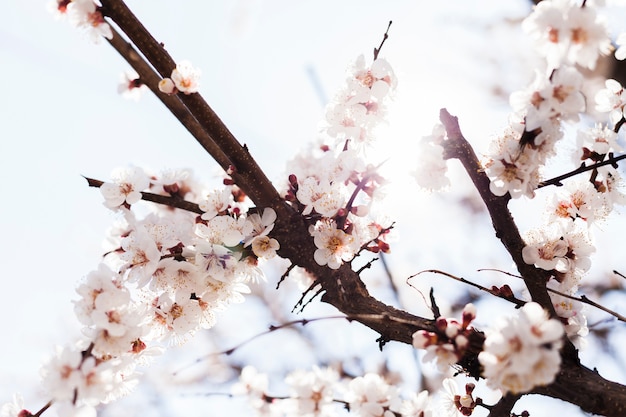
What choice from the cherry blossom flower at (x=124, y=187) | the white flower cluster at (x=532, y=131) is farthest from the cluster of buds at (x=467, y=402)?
the cherry blossom flower at (x=124, y=187)

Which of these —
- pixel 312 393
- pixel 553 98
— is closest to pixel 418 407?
pixel 312 393

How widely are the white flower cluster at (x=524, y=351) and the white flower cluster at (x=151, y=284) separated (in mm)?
806

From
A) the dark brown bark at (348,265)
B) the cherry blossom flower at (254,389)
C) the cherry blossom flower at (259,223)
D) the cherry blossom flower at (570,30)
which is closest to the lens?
the cherry blossom flower at (570,30)

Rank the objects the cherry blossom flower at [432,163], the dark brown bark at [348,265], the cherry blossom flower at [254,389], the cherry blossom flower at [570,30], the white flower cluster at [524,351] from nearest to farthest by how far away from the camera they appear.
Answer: the white flower cluster at [524,351], the cherry blossom flower at [570,30], the dark brown bark at [348,265], the cherry blossom flower at [432,163], the cherry blossom flower at [254,389]

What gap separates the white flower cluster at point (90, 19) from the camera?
4.91 feet

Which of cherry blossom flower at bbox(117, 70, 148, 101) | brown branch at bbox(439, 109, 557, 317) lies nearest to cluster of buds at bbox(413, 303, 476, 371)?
brown branch at bbox(439, 109, 557, 317)

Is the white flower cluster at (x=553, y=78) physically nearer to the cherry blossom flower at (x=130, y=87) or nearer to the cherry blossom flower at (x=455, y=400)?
the cherry blossom flower at (x=455, y=400)

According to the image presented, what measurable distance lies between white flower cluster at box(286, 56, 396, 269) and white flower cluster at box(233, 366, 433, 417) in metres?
0.41

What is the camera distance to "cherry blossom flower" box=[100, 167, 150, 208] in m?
1.74

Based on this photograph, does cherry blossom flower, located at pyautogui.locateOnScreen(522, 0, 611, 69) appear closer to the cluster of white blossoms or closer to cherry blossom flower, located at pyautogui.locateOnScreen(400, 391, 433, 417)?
the cluster of white blossoms

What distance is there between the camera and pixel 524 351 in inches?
43.6

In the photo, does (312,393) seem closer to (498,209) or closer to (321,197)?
(321,197)

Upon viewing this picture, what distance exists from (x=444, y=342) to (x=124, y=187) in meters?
1.19

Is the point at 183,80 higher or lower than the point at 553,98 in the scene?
lower
